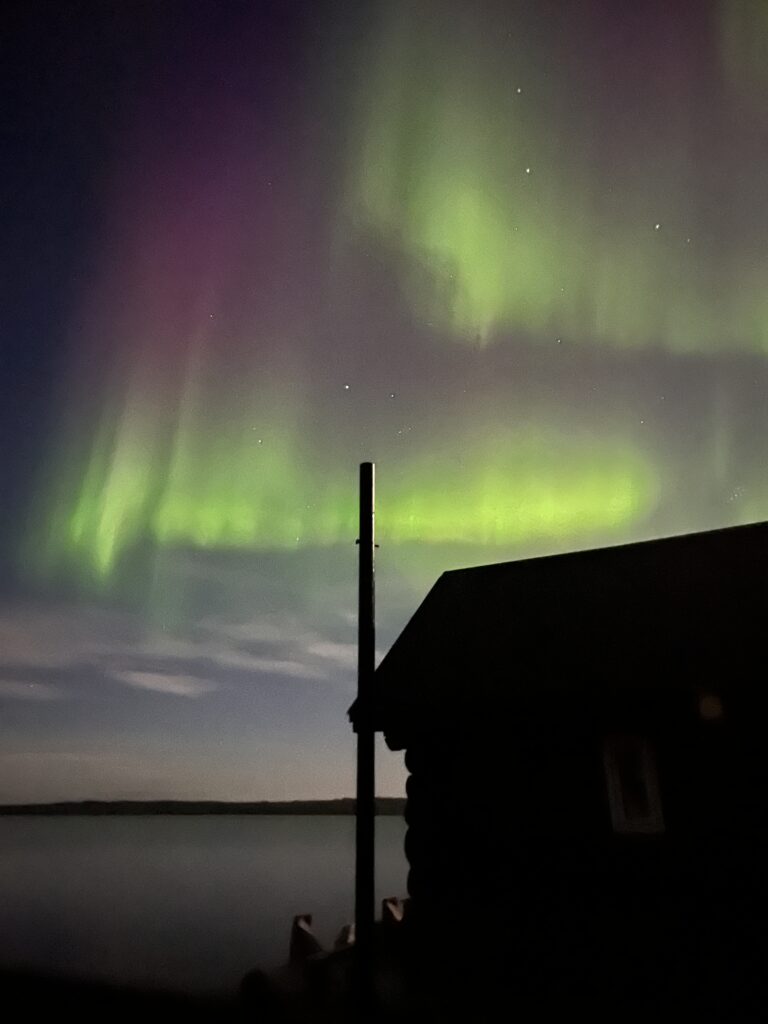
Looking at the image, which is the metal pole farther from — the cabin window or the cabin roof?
the cabin window

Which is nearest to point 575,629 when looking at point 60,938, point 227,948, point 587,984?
point 587,984

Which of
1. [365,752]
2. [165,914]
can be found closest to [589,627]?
[365,752]

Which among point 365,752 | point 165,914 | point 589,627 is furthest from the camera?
point 165,914

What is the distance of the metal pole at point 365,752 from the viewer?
934cm

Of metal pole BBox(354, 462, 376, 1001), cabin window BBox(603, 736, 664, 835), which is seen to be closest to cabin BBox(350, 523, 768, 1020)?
cabin window BBox(603, 736, 664, 835)

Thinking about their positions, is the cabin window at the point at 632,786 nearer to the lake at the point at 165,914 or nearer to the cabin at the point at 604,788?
the cabin at the point at 604,788

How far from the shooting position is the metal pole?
9336mm

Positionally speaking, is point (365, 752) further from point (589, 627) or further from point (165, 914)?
point (165, 914)

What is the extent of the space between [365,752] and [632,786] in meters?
4.04

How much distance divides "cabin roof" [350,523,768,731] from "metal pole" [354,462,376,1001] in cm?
174

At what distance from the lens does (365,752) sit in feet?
33.5

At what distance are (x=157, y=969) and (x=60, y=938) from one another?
1417 cm

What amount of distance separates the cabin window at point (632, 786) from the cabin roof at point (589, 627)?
38.0 inches

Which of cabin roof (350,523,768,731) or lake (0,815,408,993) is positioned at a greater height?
cabin roof (350,523,768,731)
